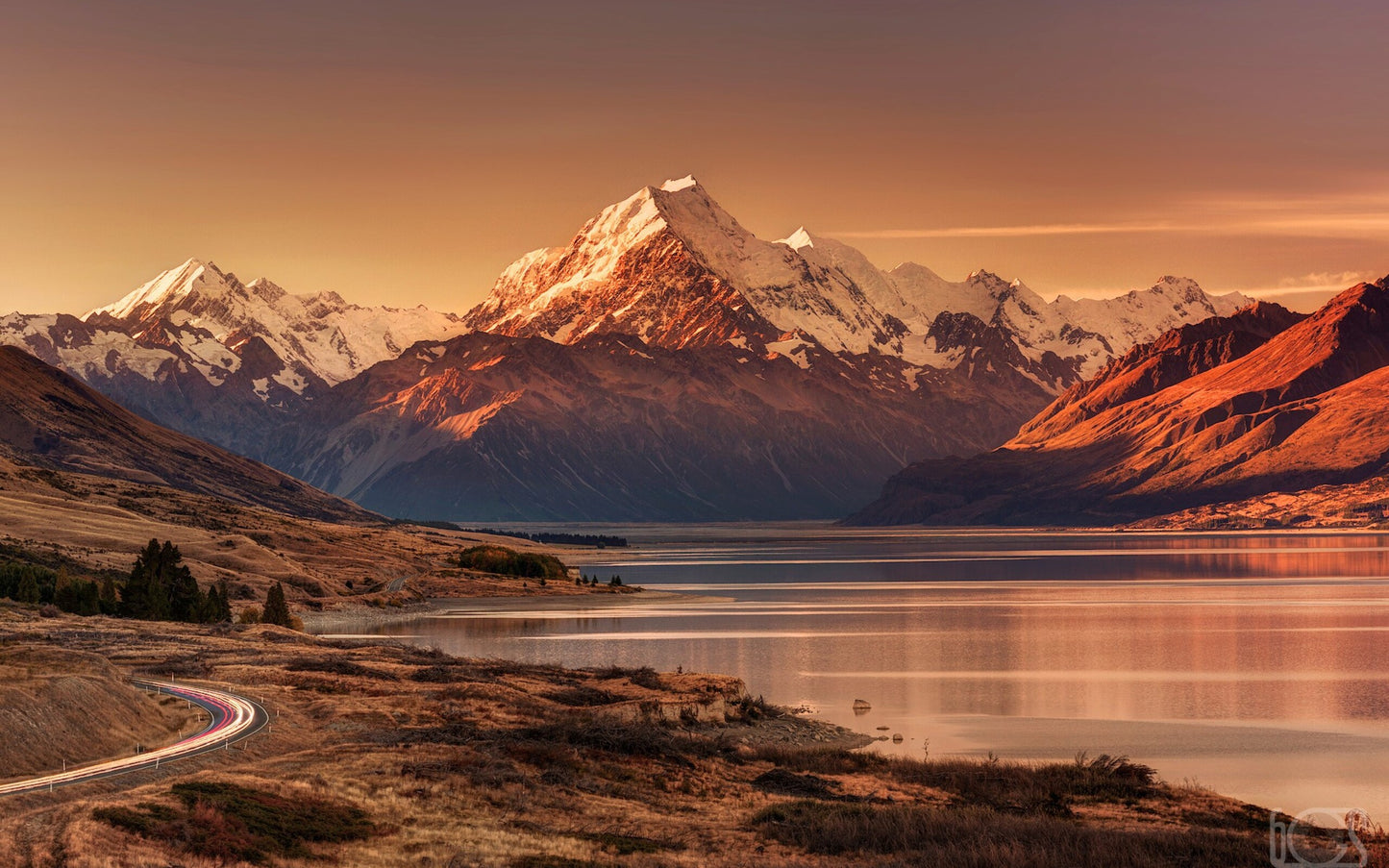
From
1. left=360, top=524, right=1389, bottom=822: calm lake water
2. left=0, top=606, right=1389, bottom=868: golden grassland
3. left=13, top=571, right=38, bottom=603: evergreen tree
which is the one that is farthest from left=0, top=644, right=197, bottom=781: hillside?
left=13, top=571, right=38, bottom=603: evergreen tree

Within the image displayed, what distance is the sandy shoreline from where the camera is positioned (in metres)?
151

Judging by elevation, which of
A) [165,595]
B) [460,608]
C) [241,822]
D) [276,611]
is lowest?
[241,822]

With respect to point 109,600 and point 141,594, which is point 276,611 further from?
point 109,600

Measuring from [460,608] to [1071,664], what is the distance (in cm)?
9180

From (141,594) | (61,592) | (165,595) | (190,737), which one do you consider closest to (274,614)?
(165,595)

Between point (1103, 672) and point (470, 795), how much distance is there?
2573 inches

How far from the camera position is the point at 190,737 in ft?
183

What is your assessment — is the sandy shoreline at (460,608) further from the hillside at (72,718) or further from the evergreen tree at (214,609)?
the hillside at (72,718)

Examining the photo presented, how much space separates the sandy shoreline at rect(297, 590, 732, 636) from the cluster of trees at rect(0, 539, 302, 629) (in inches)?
718

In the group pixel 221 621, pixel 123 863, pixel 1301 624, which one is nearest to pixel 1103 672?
pixel 1301 624

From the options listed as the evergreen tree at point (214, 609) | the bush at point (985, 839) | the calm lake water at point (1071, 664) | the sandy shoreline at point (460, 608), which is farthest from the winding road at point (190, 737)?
the sandy shoreline at point (460, 608)

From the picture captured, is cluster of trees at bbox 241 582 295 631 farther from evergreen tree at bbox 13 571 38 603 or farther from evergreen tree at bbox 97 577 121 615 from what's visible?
evergreen tree at bbox 13 571 38 603

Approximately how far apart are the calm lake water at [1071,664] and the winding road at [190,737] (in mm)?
29512

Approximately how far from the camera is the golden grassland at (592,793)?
4188 cm
